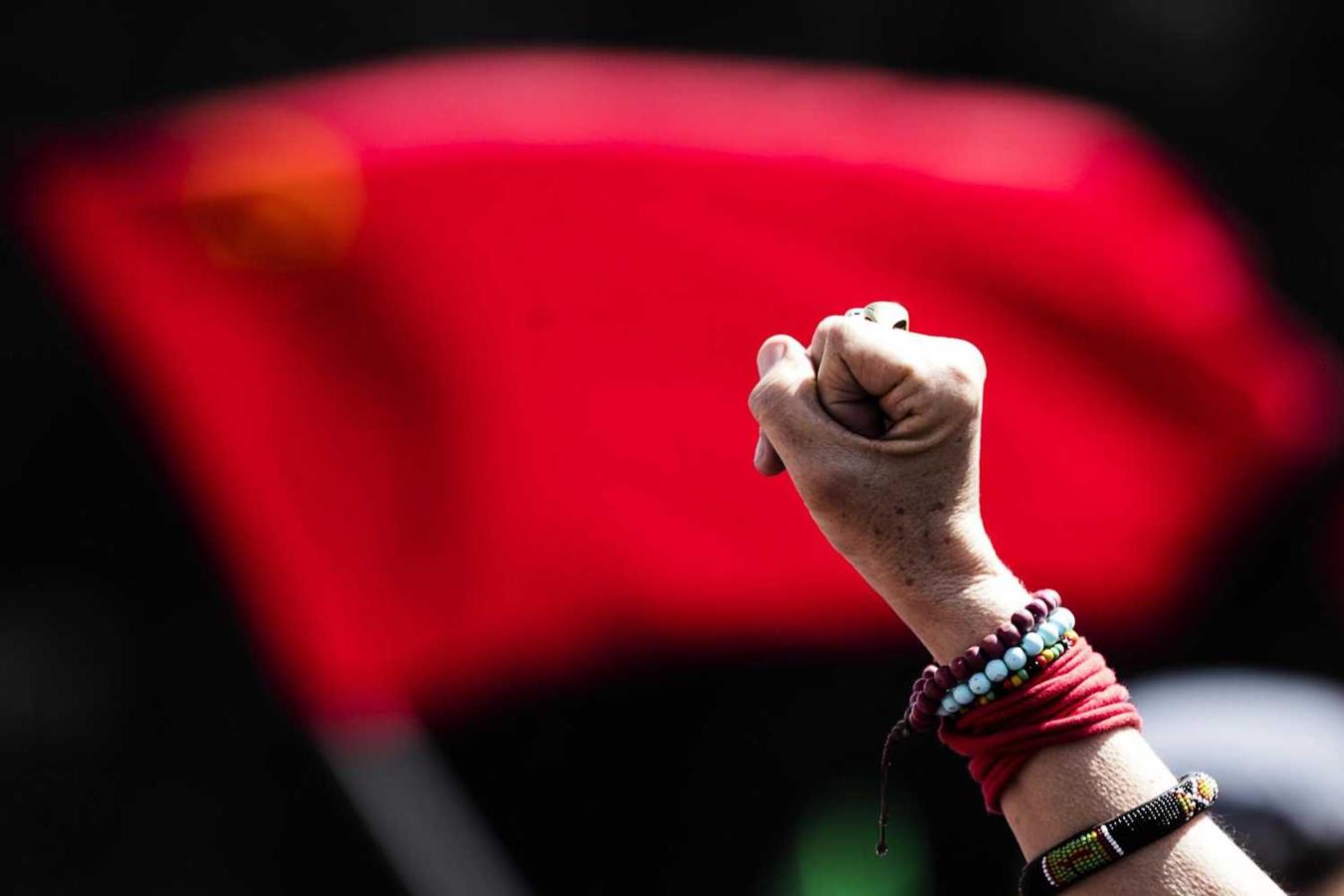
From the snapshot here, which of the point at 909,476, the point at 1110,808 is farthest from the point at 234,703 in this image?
the point at 1110,808

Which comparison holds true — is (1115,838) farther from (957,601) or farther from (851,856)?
(851,856)

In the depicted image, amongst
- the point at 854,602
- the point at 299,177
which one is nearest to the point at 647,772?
the point at 854,602

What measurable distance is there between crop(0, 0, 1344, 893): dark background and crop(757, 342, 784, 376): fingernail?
2.86 metres

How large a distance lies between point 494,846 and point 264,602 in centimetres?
94

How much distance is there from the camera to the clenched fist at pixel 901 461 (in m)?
1.27

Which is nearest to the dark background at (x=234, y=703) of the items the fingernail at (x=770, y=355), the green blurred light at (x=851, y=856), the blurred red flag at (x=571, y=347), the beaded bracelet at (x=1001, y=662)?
the green blurred light at (x=851, y=856)

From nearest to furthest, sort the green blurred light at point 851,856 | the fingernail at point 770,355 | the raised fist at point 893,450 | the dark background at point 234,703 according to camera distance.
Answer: the raised fist at point 893,450 < the fingernail at point 770,355 < the dark background at point 234,703 < the green blurred light at point 851,856

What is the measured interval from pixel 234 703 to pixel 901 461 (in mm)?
3331

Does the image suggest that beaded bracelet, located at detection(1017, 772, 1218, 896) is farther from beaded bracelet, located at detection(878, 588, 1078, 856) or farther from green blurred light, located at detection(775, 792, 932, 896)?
green blurred light, located at detection(775, 792, 932, 896)

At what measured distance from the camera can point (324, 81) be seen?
445 centimetres

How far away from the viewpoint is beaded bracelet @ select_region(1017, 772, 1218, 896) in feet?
3.81

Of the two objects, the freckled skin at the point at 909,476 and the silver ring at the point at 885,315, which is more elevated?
the silver ring at the point at 885,315

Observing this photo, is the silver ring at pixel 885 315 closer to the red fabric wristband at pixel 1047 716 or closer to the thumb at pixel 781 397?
the thumb at pixel 781 397

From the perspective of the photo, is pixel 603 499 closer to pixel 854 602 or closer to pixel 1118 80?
pixel 854 602
